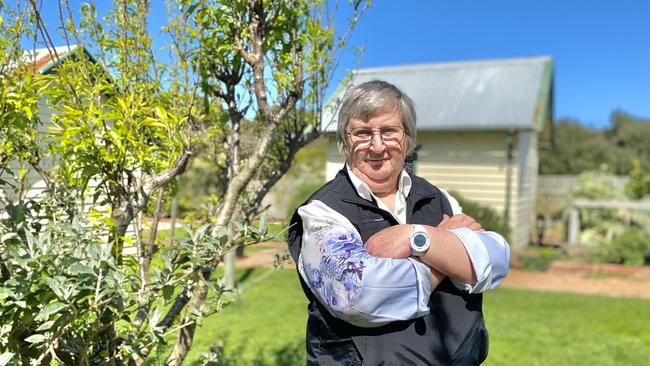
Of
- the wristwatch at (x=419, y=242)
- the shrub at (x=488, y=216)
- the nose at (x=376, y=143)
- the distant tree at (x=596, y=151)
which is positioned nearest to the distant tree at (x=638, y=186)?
the shrub at (x=488, y=216)

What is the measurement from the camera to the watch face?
159 centimetres

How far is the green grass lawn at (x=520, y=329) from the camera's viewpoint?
5.03 metres

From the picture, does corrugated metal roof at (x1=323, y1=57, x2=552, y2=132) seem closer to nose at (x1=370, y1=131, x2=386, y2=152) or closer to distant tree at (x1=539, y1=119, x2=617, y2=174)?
nose at (x1=370, y1=131, x2=386, y2=152)

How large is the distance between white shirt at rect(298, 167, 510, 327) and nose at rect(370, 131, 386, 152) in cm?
28

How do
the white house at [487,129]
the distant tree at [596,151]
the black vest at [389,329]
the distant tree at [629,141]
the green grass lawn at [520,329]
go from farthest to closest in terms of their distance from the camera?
the distant tree at [596,151], the distant tree at [629,141], the white house at [487,129], the green grass lawn at [520,329], the black vest at [389,329]

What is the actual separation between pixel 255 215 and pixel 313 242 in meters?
1.28

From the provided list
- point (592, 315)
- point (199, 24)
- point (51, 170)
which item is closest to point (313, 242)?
point (199, 24)

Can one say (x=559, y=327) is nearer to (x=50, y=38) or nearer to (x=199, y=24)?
(x=199, y=24)

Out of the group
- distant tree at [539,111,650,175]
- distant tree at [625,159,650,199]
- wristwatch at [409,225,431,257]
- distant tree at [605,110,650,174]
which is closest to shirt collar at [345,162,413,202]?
wristwatch at [409,225,431,257]

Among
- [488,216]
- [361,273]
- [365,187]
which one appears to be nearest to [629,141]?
[488,216]

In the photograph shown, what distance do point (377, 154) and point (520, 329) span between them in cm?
522

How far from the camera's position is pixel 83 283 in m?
1.64

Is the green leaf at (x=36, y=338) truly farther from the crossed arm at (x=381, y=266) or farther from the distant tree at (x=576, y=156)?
the distant tree at (x=576, y=156)

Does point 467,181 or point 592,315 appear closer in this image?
point 592,315
